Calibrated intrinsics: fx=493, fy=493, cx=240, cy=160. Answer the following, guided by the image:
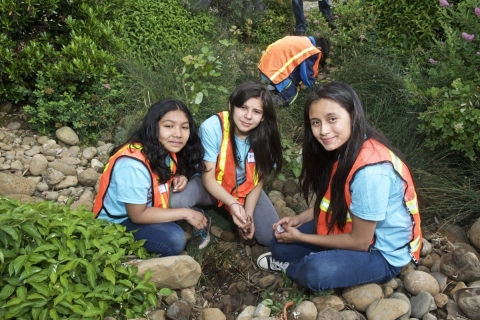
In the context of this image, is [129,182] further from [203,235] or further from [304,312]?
[304,312]

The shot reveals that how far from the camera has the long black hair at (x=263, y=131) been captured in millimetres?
3098

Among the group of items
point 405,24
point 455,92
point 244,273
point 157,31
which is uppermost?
point 157,31

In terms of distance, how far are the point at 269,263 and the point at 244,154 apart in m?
0.75

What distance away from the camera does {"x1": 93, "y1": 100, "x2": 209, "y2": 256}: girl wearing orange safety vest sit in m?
2.88

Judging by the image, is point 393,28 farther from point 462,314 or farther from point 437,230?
point 462,314

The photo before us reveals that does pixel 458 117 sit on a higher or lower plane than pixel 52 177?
higher

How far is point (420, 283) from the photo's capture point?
2.76 metres

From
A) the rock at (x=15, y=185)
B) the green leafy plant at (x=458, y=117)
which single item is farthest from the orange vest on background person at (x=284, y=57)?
the rock at (x=15, y=185)

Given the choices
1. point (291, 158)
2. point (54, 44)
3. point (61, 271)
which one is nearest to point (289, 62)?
point (291, 158)

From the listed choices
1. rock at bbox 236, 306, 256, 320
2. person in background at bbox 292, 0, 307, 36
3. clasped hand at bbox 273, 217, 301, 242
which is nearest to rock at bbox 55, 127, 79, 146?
clasped hand at bbox 273, 217, 301, 242

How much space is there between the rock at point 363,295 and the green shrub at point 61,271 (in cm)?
108

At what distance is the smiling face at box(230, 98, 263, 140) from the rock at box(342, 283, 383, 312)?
116 cm

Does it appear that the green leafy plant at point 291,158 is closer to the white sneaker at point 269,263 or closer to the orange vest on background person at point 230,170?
the orange vest on background person at point 230,170

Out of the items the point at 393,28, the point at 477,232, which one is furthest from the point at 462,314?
the point at 393,28
